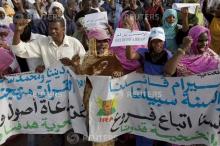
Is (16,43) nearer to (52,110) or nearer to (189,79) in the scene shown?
(52,110)

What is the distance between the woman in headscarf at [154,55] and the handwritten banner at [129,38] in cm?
16

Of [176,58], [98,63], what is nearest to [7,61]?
[98,63]

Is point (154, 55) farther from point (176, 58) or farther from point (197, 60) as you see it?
point (197, 60)

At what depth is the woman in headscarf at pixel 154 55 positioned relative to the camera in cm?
487

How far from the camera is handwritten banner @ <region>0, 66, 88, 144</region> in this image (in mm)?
5184

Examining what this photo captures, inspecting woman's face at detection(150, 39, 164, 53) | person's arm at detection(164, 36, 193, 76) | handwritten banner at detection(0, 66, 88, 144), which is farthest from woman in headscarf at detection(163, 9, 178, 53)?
handwritten banner at detection(0, 66, 88, 144)

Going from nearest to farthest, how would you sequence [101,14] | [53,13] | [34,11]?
[101,14] → [53,13] → [34,11]

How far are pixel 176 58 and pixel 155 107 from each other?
685 mm

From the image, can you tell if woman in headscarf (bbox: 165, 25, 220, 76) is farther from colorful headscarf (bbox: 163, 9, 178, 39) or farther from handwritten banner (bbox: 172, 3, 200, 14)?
handwritten banner (bbox: 172, 3, 200, 14)

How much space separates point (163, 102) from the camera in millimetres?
4996

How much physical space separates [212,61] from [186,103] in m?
0.54

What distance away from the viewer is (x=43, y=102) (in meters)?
5.23

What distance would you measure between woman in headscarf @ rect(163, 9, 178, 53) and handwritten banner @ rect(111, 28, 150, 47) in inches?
61.3

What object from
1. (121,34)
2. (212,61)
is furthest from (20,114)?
(212,61)
